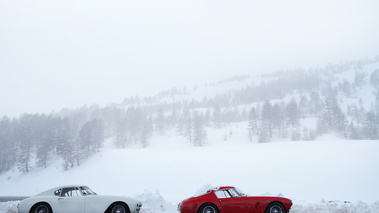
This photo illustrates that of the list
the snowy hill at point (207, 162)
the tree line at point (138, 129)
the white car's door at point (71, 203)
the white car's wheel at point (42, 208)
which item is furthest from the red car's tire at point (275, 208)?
the tree line at point (138, 129)

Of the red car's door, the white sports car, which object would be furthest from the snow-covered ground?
the red car's door

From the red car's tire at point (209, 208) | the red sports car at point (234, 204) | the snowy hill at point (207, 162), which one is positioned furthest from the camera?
the snowy hill at point (207, 162)

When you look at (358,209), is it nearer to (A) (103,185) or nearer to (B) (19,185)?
(A) (103,185)

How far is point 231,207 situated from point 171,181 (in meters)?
24.2

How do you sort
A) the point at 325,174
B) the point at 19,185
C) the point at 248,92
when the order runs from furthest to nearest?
the point at 248,92 → the point at 19,185 → the point at 325,174

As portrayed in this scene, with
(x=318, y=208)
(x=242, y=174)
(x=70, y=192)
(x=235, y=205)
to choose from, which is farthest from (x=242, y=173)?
(x=70, y=192)

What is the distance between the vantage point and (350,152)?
31.4 metres

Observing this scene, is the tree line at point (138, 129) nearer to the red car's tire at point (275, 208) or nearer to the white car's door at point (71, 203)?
the white car's door at point (71, 203)

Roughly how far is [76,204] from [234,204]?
6.33 m

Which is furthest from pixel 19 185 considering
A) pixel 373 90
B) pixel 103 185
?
pixel 373 90

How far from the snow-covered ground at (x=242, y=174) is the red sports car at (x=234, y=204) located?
5.14 feet

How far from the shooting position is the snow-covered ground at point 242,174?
21.3 m

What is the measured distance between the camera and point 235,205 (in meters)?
8.66

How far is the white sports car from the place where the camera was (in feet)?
29.3
